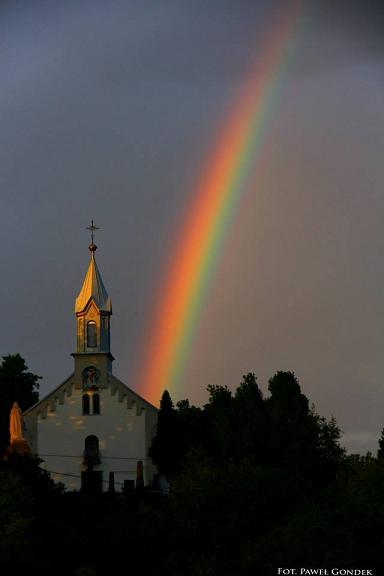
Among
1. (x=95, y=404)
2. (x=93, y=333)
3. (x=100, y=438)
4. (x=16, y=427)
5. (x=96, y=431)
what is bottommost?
(x=16, y=427)

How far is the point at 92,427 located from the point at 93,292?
41.3 feet

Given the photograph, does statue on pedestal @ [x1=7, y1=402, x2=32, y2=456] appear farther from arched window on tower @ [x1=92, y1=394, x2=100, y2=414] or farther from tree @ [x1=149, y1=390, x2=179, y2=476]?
arched window on tower @ [x1=92, y1=394, x2=100, y2=414]

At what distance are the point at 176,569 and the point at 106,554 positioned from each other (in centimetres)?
433

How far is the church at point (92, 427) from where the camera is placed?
10738 cm

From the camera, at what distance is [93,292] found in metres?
114

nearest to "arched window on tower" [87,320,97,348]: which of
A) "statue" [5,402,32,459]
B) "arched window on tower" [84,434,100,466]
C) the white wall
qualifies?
the white wall

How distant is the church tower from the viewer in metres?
111

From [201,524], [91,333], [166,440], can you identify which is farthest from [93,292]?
[201,524]

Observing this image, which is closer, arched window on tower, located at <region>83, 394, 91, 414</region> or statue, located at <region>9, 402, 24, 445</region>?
statue, located at <region>9, 402, 24, 445</region>

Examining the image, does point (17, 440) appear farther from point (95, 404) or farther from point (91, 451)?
point (95, 404)

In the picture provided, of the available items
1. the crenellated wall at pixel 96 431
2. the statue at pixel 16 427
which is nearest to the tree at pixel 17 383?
the crenellated wall at pixel 96 431

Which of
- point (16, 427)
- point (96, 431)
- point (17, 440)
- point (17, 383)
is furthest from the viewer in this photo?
point (17, 383)

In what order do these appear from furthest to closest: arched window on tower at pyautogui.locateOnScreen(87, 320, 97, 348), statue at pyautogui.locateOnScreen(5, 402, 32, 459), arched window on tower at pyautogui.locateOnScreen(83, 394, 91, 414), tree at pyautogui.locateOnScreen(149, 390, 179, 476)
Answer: arched window on tower at pyautogui.locateOnScreen(87, 320, 97, 348) < arched window on tower at pyautogui.locateOnScreen(83, 394, 91, 414) < tree at pyautogui.locateOnScreen(149, 390, 179, 476) < statue at pyautogui.locateOnScreen(5, 402, 32, 459)

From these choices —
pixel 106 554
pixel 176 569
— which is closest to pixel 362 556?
pixel 176 569
